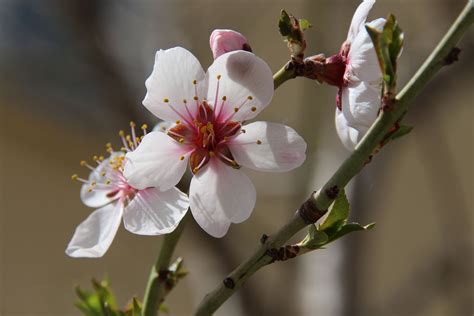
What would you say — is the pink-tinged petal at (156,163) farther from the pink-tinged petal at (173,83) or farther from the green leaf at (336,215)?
the green leaf at (336,215)

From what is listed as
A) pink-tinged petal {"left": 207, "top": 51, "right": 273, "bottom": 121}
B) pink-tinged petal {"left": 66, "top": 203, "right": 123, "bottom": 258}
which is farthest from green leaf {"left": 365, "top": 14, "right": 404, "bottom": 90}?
pink-tinged petal {"left": 66, "top": 203, "right": 123, "bottom": 258}

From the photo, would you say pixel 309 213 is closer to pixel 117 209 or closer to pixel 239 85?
pixel 239 85

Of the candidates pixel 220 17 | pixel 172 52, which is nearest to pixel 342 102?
pixel 172 52

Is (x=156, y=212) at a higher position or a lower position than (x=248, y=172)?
higher

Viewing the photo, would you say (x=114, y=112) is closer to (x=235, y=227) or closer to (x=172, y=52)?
(x=235, y=227)

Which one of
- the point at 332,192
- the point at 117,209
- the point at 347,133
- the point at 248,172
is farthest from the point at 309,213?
the point at 248,172

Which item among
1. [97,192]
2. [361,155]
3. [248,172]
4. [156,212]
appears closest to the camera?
[361,155]

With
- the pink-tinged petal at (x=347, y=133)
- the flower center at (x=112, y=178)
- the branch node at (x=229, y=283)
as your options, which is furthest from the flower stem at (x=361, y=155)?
the flower center at (x=112, y=178)
